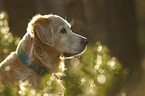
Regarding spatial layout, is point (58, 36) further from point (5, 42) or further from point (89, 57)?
point (89, 57)

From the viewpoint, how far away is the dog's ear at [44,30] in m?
2.97

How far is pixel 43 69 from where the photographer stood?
113 inches

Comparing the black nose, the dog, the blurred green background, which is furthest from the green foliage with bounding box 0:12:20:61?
the black nose

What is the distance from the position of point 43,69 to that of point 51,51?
424 millimetres

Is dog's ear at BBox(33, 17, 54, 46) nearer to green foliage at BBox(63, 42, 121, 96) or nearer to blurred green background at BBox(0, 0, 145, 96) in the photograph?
blurred green background at BBox(0, 0, 145, 96)

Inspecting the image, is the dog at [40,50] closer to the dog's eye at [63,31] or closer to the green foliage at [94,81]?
the dog's eye at [63,31]

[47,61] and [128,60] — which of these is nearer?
[47,61]

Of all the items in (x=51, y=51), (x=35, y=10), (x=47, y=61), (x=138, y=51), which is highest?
(x=138, y=51)

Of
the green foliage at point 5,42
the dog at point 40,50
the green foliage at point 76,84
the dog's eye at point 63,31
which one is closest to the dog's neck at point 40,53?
the dog at point 40,50

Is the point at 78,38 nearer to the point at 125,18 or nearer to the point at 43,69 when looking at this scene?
the point at 43,69

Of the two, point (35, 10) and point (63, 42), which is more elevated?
point (35, 10)

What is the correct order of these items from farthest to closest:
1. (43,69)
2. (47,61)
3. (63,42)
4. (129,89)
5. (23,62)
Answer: (129,89), (63,42), (47,61), (43,69), (23,62)

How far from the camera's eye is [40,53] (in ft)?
9.85

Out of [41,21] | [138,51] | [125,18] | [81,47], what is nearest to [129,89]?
[138,51]
